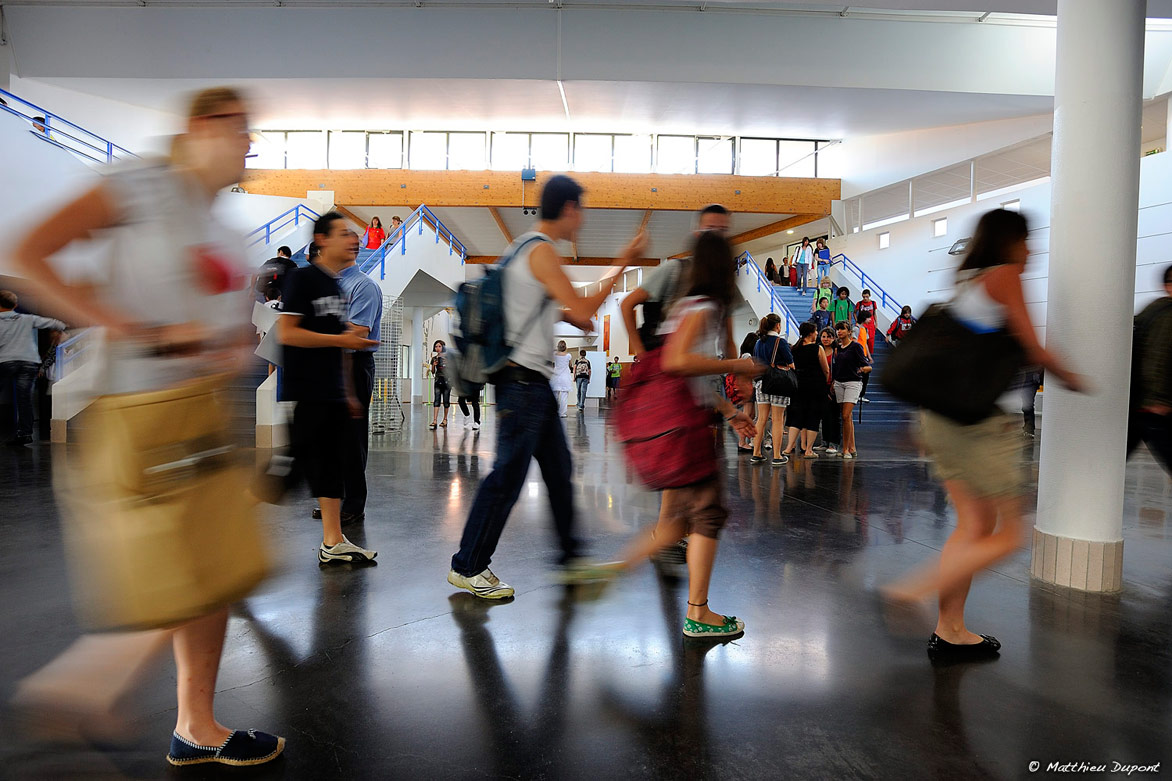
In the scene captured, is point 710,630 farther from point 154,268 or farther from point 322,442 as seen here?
point 154,268

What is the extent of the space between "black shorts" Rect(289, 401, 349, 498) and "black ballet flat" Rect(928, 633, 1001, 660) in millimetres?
2742

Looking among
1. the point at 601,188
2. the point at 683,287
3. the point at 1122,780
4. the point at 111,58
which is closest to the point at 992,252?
the point at 683,287

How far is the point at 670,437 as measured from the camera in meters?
2.62

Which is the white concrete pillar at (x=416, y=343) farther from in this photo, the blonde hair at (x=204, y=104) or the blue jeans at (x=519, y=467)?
the blonde hair at (x=204, y=104)

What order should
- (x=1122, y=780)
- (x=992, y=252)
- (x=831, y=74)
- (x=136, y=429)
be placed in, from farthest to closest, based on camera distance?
1. (x=831, y=74)
2. (x=992, y=252)
3. (x=1122, y=780)
4. (x=136, y=429)

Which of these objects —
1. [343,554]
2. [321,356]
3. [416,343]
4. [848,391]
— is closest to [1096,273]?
[321,356]

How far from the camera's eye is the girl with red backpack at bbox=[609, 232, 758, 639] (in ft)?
8.39

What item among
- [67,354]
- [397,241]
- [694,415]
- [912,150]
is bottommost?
[694,415]

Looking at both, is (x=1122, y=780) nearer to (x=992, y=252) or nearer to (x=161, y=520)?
(x=992, y=252)

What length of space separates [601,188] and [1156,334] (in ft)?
60.5

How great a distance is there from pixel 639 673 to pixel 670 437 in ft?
2.77

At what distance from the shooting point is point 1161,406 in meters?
3.65

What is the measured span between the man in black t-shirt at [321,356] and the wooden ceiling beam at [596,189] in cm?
1831

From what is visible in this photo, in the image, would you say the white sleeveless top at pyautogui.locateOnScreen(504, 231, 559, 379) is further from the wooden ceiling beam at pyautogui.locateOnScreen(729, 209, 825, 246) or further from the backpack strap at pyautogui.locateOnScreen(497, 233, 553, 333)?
the wooden ceiling beam at pyautogui.locateOnScreen(729, 209, 825, 246)
